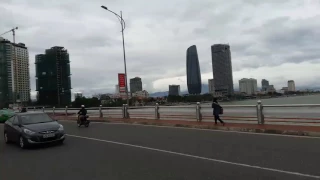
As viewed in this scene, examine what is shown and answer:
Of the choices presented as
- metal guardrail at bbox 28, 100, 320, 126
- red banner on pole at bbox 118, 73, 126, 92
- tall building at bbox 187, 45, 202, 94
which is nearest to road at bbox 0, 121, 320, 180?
metal guardrail at bbox 28, 100, 320, 126

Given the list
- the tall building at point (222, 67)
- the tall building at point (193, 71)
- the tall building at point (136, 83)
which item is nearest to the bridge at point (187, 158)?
the tall building at point (222, 67)

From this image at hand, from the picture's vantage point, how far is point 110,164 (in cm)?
817

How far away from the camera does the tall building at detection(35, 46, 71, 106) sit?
2388 inches

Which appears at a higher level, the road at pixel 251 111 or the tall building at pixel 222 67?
the tall building at pixel 222 67

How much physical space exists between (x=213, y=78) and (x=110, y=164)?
4670 cm

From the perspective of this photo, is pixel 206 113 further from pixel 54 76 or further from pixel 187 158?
pixel 54 76

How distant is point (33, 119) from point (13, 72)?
158 feet

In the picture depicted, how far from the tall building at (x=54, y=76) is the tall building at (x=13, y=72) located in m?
2.87

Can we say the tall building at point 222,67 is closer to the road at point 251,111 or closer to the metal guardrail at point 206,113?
the metal guardrail at point 206,113

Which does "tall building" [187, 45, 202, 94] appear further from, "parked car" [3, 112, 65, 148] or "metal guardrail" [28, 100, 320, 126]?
"parked car" [3, 112, 65, 148]

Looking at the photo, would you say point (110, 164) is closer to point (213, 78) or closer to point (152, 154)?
point (152, 154)

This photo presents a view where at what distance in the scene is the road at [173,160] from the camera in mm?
6797

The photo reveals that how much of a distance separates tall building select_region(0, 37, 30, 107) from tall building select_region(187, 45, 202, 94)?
2875 centimetres

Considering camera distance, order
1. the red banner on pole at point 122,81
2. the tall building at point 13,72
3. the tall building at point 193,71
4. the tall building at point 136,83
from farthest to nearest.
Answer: the tall building at point 193,71 < the tall building at point 13,72 < the tall building at point 136,83 < the red banner on pole at point 122,81
